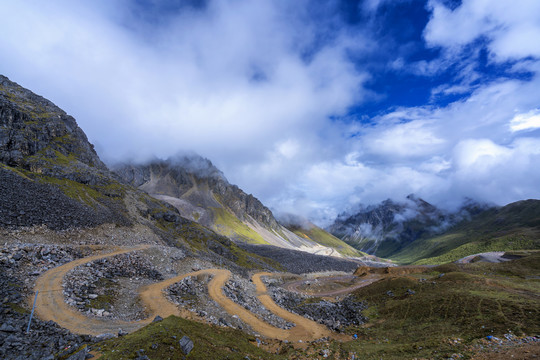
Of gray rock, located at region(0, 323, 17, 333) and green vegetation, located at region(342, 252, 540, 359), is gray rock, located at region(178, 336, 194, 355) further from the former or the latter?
green vegetation, located at region(342, 252, 540, 359)

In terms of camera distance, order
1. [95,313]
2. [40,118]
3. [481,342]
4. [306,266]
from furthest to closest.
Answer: [306,266] → [40,118] → [95,313] → [481,342]

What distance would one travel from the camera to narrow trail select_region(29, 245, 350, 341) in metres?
24.1

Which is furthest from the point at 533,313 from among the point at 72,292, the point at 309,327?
the point at 72,292

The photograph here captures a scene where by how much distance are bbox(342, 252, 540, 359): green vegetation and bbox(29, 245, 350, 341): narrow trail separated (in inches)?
322

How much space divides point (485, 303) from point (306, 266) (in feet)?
433

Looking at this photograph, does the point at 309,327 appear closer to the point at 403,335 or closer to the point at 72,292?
the point at 403,335

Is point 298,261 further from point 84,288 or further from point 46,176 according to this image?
Result: point 84,288

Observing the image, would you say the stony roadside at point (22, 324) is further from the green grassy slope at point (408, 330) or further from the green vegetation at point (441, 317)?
the green vegetation at point (441, 317)

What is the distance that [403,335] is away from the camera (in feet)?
106

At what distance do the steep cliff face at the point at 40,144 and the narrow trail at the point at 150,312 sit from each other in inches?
2608

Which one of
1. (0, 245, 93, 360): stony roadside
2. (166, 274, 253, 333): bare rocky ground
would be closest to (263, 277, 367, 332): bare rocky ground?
(166, 274, 253, 333): bare rocky ground

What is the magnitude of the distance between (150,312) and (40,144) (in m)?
102

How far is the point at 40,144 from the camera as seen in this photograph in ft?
316

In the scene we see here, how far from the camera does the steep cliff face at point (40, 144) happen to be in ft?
277
